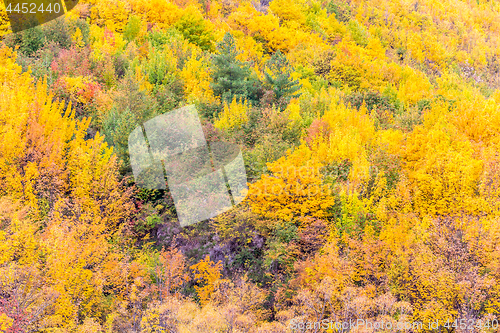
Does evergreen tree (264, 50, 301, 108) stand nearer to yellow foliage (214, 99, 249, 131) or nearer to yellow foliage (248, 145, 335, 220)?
yellow foliage (214, 99, 249, 131)

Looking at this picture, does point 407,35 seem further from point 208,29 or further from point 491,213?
point 491,213

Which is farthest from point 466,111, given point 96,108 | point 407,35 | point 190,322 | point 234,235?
point 407,35

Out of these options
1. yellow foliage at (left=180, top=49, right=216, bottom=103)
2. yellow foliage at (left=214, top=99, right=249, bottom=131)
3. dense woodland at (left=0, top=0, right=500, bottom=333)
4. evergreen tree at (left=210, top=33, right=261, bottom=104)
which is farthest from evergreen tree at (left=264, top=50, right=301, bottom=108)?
yellow foliage at (left=180, top=49, right=216, bottom=103)

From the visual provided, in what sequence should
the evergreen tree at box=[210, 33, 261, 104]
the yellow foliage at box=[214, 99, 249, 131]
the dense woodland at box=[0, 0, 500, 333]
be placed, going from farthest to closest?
the evergreen tree at box=[210, 33, 261, 104], the yellow foliage at box=[214, 99, 249, 131], the dense woodland at box=[0, 0, 500, 333]

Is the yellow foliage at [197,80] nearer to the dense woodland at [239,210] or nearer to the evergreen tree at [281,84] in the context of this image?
the dense woodland at [239,210]

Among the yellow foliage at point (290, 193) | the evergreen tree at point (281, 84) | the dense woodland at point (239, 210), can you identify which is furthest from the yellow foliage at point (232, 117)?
the yellow foliage at point (290, 193)
